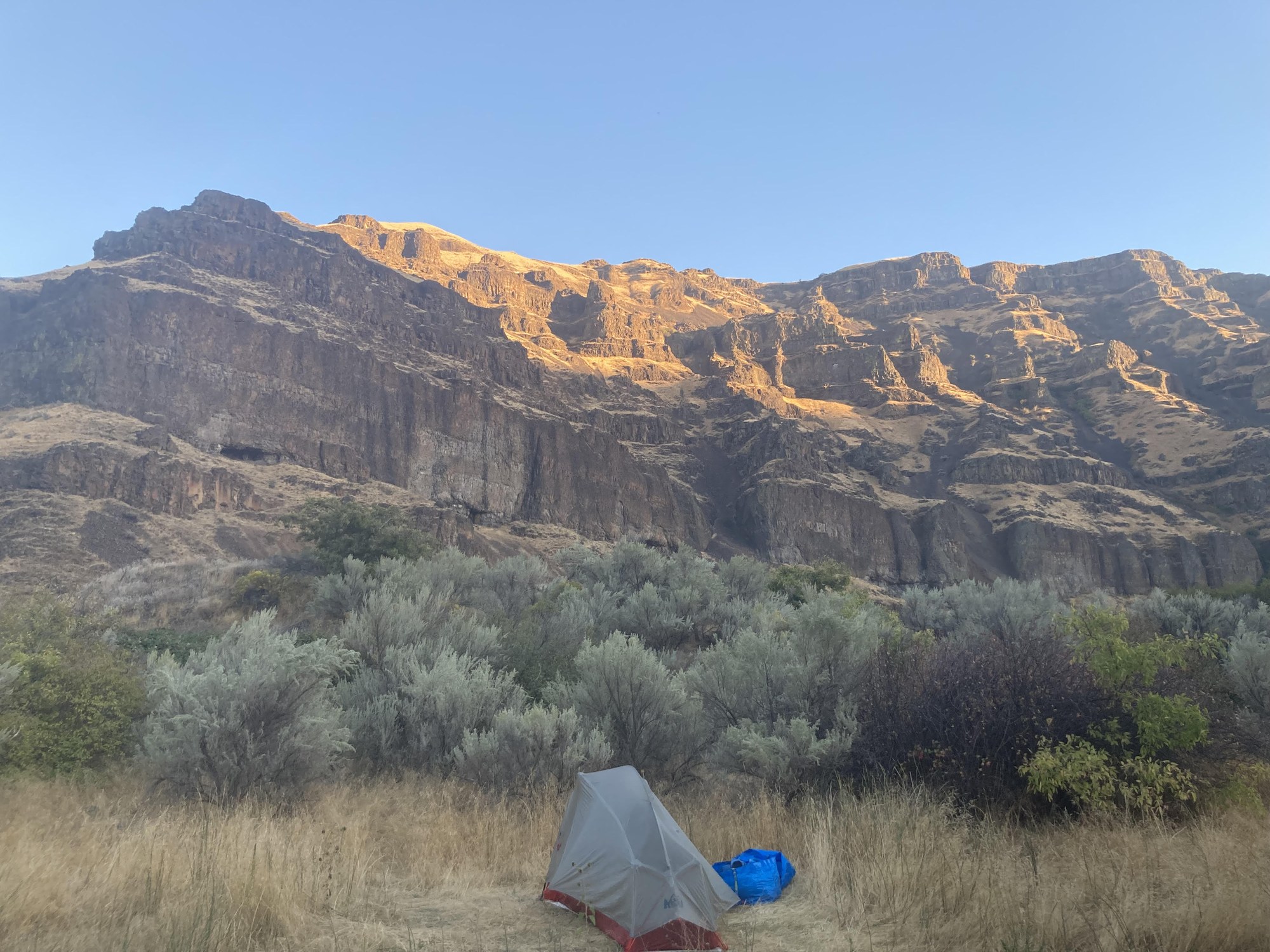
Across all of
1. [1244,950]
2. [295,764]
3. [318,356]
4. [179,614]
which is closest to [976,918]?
[1244,950]

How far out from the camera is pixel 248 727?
811 cm

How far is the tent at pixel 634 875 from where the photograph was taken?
16.7ft

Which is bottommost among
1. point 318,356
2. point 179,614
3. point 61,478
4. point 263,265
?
point 179,614

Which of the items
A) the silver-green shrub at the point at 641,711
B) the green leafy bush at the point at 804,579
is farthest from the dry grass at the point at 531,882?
the green leafy bush at the point at 804,579

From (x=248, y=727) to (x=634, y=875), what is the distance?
5.20 meters

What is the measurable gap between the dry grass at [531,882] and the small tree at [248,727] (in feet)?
1.75

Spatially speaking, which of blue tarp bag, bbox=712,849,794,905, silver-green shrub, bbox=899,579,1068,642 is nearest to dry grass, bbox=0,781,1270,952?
blue tarp bag, bbox=712,849,794,905

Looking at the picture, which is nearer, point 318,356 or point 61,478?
point 61,478

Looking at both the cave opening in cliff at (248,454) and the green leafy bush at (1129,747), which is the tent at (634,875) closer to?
the green leafy bush at (1129,747)

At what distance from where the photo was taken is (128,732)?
9789 millimetres

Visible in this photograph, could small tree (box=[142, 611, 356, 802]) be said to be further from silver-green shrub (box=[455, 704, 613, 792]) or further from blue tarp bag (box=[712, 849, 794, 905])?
blue tarp bag (box=[712, 849, 794, 905])

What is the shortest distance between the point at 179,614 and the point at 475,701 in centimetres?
1925

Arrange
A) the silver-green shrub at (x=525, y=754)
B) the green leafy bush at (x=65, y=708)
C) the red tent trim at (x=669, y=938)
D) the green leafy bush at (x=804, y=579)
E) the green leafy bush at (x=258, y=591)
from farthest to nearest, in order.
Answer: the green leafy bush at (x=804, y=579), the green leafy bush at (x=258, y=591), the silver-green shrub at (x=525, y=754), the green leafy bush at (x=65, y=708), the red tent trim at (x=669, y=938)

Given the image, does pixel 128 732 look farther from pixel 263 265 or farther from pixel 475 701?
pixel 263 265
